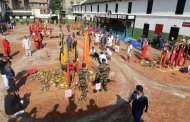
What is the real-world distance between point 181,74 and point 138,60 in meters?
4.14

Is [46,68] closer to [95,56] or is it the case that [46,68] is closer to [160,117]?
[95,56]

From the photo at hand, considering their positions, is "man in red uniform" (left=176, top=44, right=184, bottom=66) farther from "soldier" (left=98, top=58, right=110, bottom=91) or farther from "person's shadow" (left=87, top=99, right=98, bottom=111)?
"person's shadow" (left=87, top=99, right=98, bottom=111)

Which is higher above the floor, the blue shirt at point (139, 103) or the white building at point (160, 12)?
the white building at point (160, 12)

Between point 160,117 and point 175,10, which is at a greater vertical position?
point 175,10

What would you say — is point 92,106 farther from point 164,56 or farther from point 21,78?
point 164,56

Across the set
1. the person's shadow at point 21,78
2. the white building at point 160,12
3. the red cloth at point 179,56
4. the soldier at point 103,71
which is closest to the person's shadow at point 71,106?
the soldier at point 103,71

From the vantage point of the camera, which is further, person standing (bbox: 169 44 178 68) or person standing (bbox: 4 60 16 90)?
person standing (bbox: 169 44 178 68)

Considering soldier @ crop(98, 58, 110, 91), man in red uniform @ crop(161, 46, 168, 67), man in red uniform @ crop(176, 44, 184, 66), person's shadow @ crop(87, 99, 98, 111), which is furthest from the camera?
man in red uniform @ crop(161, 46, 168, 67)

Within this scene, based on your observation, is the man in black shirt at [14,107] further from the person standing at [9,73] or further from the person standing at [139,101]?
the person standing at [139,101]

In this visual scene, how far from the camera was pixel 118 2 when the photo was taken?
104 ft

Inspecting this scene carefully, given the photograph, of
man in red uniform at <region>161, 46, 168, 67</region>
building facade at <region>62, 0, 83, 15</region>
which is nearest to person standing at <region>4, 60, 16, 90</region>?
man in red uniform at <region>161, 46, 168, 67</region>

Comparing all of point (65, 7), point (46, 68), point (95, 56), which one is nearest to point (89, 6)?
point (65, 7)

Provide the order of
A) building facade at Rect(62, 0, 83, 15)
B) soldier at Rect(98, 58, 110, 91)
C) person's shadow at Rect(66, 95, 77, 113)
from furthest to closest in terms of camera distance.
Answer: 1. building facade at Rect(62, 0, 83, 15)
2. soldier at Rect(98, 58, 110, 91)
3. person's shadow at Rect(66, 95, 77, 113)

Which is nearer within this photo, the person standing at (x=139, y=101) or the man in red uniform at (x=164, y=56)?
the person standing at (x=139, y=101)
